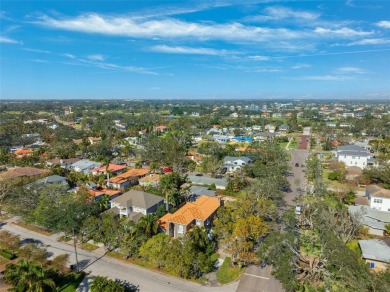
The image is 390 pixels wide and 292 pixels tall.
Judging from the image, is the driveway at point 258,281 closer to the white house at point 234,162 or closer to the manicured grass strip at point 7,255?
the manicured grass strip at point 7,255

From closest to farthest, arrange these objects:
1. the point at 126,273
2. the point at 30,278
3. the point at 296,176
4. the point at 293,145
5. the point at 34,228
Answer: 1. the point at 30,278
2. the point at 126,273
3. the point at 34,228
4. the point at 296,176
5. the point at 293,145

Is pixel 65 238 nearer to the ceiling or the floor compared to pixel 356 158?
nearer to the floor

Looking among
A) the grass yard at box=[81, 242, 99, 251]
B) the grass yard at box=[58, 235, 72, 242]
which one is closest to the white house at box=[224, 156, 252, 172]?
the grass yard at box=[81, 242, 99, 251]

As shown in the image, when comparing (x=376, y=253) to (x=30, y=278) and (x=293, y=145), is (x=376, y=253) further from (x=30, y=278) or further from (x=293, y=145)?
(x=293, y=145)

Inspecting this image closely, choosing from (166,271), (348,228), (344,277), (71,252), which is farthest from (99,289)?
(348,228)

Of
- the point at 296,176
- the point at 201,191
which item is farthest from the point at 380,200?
the point at 201,191
